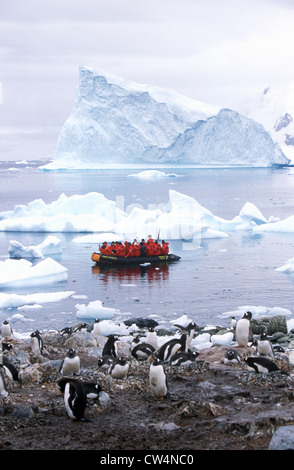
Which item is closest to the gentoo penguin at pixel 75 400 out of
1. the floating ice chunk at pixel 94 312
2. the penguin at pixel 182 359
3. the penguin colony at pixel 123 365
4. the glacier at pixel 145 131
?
the penguin colony at pixel 123 365

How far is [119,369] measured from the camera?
9.04 metres

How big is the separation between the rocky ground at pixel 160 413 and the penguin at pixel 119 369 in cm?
15

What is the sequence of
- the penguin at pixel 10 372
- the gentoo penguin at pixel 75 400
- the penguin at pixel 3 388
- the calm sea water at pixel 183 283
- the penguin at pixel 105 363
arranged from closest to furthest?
the gentoo penguin at pixel 75 400, the penguin at pixel 3 388, the penguin at pixel 10 372, the penguin at pixel 105 363, the calm sea water at pixel 183 283

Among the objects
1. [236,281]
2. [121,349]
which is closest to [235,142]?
[236,281]

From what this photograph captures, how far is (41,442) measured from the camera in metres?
6.77

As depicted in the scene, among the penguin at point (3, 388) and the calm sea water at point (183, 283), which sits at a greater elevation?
the penguin at point (3, 388)

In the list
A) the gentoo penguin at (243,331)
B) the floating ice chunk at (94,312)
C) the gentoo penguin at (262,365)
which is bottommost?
the floating ice chunk at (94,312)

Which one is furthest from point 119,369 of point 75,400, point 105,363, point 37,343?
point 37,343

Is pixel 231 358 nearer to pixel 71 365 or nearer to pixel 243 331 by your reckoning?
pixel 243 331

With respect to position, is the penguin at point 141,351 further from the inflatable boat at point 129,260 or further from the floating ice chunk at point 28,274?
the inflatable boat at point 129,260

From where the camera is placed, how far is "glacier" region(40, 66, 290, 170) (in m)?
72.1

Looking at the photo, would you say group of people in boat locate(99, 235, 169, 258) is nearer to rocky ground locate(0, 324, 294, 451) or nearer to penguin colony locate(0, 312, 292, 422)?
penguin colony locate(0, 312, 292, 422)

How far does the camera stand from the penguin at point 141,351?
35.7 feet
